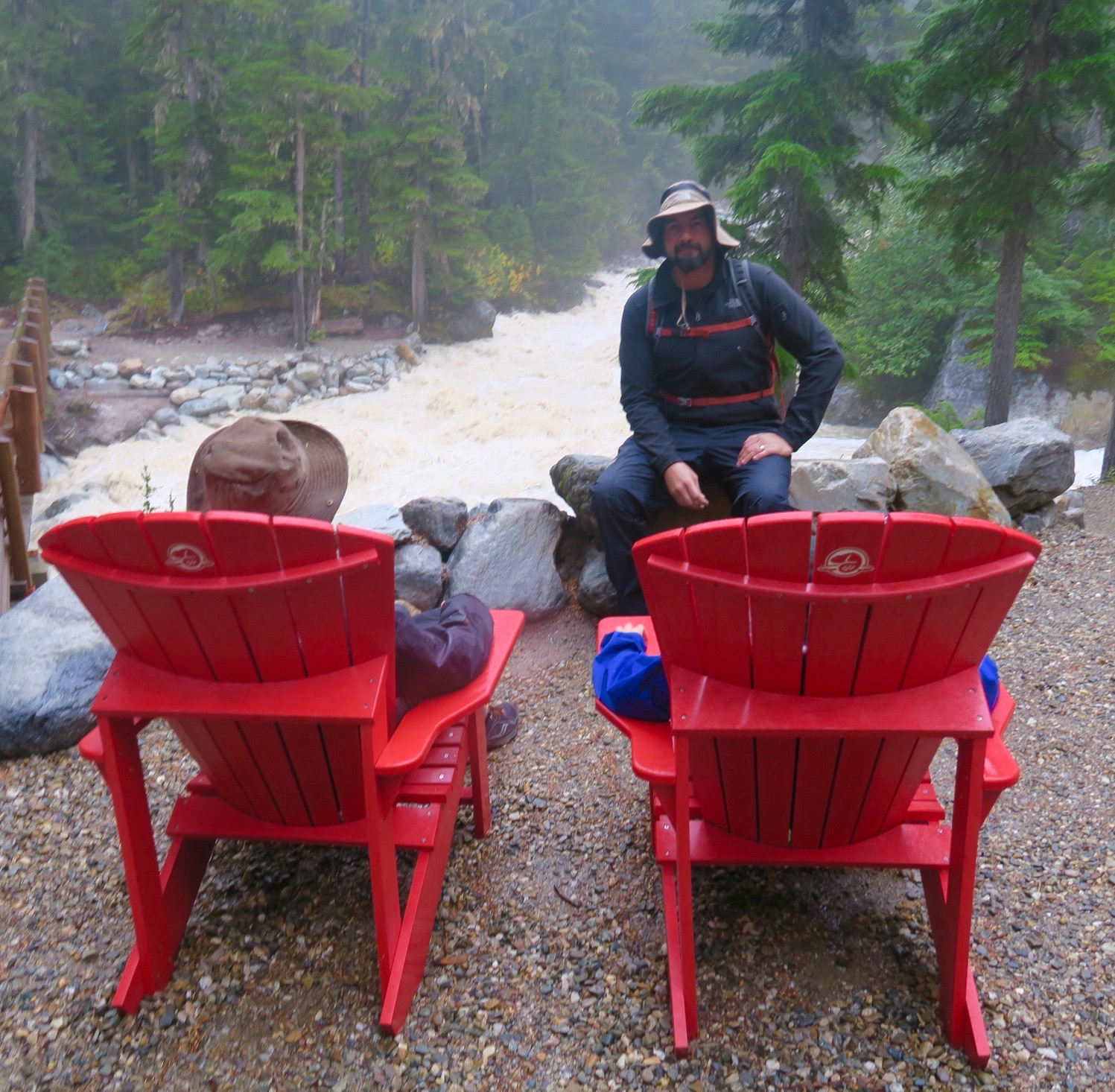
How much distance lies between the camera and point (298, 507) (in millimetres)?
2004

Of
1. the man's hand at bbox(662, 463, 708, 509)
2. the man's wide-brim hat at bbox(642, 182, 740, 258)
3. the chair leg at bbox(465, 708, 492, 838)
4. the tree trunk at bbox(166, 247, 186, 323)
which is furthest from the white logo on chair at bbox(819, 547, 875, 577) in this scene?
the tree trunk at bbox(166, 247, 186, 323)

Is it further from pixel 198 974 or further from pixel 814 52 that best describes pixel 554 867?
pixel 814 52

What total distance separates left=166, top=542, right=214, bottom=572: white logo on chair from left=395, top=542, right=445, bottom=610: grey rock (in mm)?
2526

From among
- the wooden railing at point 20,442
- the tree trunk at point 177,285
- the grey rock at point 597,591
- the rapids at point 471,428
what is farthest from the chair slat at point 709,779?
the tree trunk at point 177,285

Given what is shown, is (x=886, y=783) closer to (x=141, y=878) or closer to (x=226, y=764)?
(x=226, y=764)

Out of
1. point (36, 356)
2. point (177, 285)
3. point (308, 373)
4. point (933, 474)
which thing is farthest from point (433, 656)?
point (177, 285)

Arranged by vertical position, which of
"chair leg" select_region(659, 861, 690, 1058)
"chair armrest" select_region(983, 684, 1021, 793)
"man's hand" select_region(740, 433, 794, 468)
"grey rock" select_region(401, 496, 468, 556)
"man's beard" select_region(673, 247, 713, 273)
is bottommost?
"grey rock" select_region(401, 496, 468, 556)

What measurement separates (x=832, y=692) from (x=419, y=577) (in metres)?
2.82

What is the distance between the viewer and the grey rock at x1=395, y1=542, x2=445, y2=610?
394 cm

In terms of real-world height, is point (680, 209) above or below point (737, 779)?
above

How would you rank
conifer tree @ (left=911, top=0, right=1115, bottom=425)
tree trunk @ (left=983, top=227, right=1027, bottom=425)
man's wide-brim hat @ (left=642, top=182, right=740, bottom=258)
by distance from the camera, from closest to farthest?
man's wide-brim hat @ (left=642, top=182, right=740, bottom=258)
conifer tree @ (left=911, top=0, right=1115, bottom=425)
tree trunk @ (left=983, top=227, right=1027, bottom=425)

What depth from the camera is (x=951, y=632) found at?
130 cm

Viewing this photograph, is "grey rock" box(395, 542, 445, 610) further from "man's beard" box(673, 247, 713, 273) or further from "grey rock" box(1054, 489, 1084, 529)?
"grey rock" box(1054, 489, 1084, 529)

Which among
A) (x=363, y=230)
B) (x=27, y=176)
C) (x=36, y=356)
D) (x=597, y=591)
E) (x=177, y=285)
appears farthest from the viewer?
(x=363, y=230)
